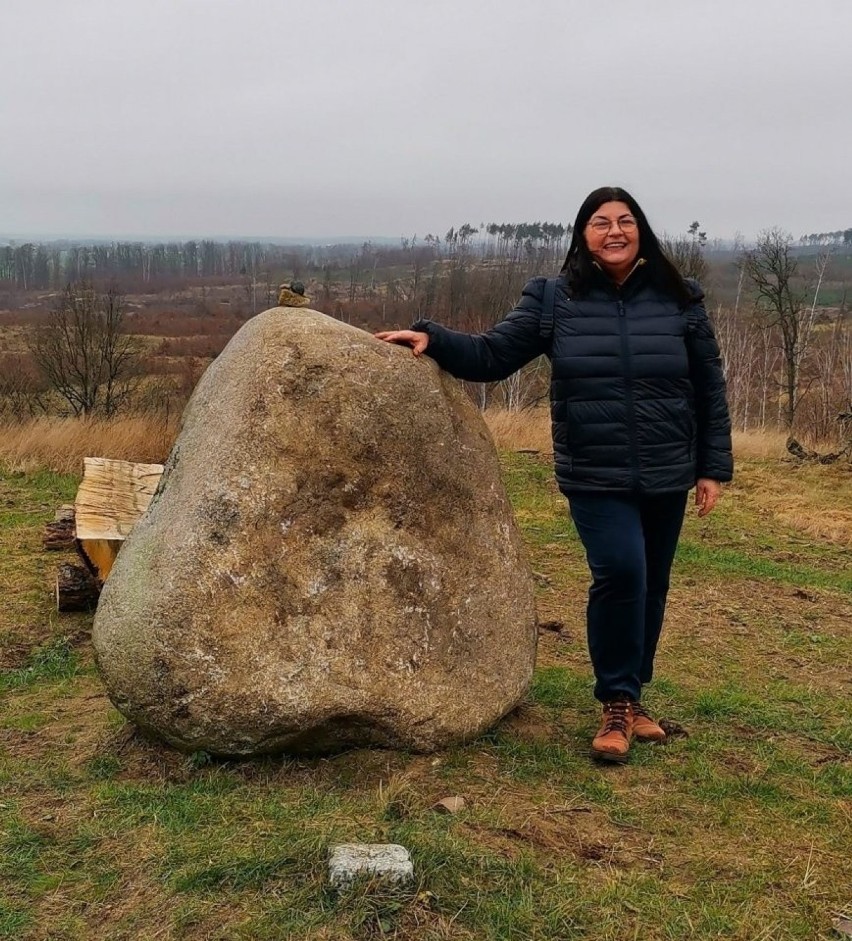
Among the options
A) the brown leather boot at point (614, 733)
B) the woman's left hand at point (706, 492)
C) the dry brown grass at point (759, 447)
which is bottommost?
the dry brown grass at point (759, 447)

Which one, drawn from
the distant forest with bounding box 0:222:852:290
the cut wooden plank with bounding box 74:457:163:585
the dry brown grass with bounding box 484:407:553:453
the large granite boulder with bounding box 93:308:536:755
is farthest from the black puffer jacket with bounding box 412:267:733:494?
the distant forest with bounding box 0:222:852:290

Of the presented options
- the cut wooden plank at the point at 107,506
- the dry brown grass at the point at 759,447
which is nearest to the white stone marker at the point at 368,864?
the cut wooden plank at the point at 107,506

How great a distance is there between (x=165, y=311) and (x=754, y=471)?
175ft

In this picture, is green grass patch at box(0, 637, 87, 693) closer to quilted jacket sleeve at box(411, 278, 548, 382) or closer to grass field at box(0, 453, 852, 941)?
grass field at box(0, 453, 852, 941)

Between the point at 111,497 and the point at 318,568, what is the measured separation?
3.70 meters

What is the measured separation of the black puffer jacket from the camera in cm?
347

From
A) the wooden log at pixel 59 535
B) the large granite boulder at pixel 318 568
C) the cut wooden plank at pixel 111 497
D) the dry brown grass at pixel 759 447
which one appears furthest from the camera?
the dry brown grass at pixel 759 447

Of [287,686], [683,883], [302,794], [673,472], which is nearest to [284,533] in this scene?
[287,686]

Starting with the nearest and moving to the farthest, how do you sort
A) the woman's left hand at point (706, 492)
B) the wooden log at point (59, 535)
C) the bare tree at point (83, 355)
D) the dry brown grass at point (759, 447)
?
the woman's left hand at point (706, 492), the wooden log at point (59, 535), the dry brown grass at point (759, 447), the bare tree at point (83, 355)

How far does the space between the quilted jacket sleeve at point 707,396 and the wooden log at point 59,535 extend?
5142 mm

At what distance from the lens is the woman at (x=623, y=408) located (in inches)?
137

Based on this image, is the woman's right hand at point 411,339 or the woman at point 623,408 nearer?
the woman at point 623,408

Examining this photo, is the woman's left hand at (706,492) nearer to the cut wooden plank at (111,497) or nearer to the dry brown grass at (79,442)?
the cut wooden plank at (111,497)

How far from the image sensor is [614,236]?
3518 mm
